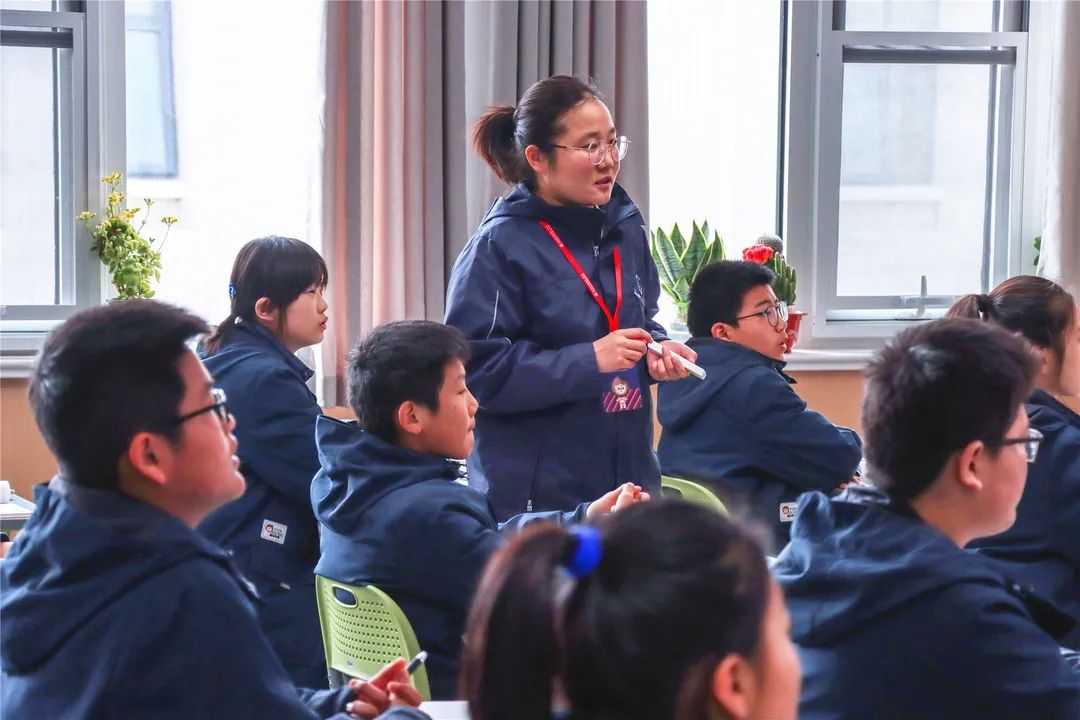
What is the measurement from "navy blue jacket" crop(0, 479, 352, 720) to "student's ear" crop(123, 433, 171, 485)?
67mm

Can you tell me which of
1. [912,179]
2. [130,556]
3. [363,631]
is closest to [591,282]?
[363,631]

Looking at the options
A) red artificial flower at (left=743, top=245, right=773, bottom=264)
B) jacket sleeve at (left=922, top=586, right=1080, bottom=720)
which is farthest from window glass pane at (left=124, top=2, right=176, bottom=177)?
jacket sleeve at (left=922, top=586, right=1080, bottom=720)

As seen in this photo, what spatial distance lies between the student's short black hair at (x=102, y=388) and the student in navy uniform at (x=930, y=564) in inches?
28.2

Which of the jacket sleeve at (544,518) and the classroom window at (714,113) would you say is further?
the classroom window at (714,113)

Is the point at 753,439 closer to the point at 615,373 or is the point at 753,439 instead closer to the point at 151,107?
the point at 615,373

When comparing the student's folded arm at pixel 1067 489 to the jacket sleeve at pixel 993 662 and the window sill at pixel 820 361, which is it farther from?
the window sill at pixel 820 361

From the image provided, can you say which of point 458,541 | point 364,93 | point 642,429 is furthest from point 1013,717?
point 364,93

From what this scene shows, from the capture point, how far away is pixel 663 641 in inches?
34.6

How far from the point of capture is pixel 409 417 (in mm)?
2102

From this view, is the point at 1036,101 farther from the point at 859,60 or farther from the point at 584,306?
the point at 584,306

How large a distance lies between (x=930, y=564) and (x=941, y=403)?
214mm

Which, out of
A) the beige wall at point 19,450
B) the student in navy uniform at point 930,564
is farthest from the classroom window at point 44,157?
the student in navy uniform at point 930,564

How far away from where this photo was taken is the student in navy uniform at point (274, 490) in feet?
8.07

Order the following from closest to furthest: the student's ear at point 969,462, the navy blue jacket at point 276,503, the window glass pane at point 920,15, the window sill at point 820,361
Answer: the student's ear at point 969,462
the navy blue jacket at point 276,503
the window sill at point 820,361
the window glass pane at point 920,15
